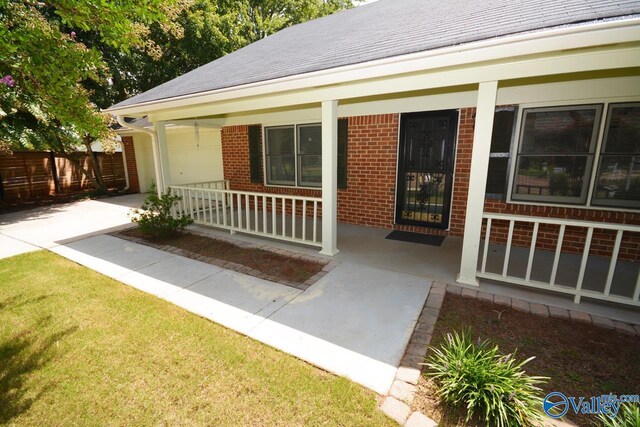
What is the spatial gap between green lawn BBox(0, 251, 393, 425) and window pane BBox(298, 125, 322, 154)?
14.9 feet

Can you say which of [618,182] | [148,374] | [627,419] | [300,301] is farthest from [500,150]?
[148,374]

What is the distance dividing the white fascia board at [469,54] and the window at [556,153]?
2372mm

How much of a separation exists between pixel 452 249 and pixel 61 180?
47.8 feet

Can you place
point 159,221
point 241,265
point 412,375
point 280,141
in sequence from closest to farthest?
point 412,375
point 241,265
point 159,221
point 280,141

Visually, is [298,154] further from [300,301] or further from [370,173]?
[300,301]

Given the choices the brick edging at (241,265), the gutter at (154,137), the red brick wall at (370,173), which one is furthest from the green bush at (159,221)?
the red brick wall at (370,173)

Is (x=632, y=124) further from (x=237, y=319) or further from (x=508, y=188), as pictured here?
(x=237, y=319)

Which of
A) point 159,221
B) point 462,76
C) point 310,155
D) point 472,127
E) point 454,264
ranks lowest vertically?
point 454,264

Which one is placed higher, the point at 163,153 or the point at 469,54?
the point at 469,54

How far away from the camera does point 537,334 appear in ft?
8.81

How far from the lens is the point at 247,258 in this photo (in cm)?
461

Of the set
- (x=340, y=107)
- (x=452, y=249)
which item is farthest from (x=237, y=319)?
(x=340, y=107)

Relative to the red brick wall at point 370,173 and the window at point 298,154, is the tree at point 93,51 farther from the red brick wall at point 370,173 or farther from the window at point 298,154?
the red brick wall at point 370,173

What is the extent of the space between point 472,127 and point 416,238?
2.24m
